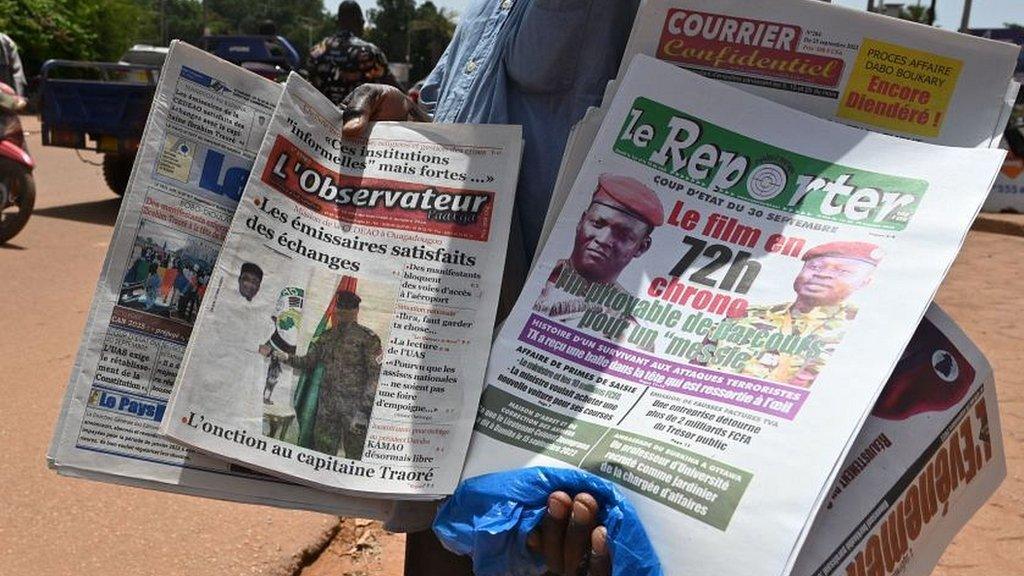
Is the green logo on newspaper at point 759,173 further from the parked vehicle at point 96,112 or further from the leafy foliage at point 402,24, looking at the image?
the leafy foliage at point 402,24

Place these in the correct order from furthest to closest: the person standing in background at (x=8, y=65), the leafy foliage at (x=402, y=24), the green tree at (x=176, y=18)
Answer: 1. the leafy foliage at (x=402, y=24)
2. the green tree at (x=176, y=18)
3. the person standing in background at (x=8, y=65)

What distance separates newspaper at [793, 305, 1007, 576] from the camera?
3.51 ft

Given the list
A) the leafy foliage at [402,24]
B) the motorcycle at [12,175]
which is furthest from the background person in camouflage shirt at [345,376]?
the leafy foliage at [402,24]

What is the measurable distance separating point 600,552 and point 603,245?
1.15 feet

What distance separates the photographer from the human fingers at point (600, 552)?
1014 millimetres

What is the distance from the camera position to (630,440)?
41.8 inches

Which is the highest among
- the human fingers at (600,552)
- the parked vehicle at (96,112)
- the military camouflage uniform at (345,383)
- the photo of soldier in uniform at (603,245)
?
the parked vehicle at (96,112)

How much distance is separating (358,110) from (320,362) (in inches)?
12.5

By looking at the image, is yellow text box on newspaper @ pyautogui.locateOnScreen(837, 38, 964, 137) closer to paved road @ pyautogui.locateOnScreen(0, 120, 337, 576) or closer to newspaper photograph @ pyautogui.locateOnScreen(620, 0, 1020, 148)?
newspaper photograph @ pyautogui.locateOnScreen(620, 0, 1020, 148)

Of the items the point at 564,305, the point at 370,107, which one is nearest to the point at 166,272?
the point at 370,107

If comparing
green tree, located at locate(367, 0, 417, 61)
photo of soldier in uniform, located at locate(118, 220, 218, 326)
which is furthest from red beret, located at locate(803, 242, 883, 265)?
green tree, located at locate(367, 0, 417, 61)

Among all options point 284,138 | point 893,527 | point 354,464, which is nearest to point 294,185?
point 284,138

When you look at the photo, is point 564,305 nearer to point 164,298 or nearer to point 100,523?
point 164,298

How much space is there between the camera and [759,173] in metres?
1.19
